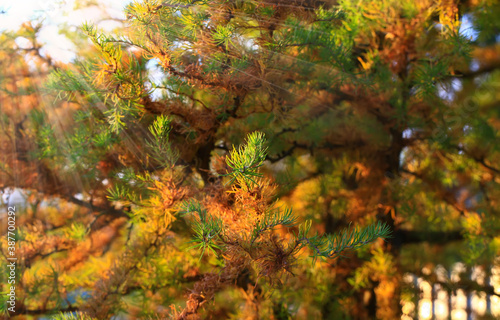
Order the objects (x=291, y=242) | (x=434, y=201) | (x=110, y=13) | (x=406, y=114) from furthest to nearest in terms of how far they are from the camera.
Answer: (x=434, y=201) < (x=406, y=114) < (x=110, y=13) < (x=291, y=242)

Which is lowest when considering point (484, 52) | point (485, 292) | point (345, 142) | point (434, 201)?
point (485, 292)

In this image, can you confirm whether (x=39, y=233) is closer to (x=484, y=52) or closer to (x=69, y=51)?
(x=69, y=51)

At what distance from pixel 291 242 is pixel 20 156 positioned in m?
0.34

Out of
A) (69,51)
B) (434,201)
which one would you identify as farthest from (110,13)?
(434,201)

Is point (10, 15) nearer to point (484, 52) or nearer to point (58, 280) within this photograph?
point (58, 280)

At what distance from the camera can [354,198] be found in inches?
20.6

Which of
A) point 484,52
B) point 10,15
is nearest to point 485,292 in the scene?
point 484,52

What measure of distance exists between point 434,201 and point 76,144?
20.6 inches

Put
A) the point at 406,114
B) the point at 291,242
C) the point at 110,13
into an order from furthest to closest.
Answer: the point at 406,114, the point at 110,13, the point at 291,242

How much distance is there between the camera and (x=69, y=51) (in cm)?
37

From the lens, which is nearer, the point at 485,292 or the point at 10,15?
the point at 10,15

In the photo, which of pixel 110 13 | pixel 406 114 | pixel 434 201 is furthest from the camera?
pixel 434 201

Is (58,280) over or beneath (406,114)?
beneath

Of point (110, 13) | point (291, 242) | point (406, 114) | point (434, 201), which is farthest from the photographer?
point (434, 201)
